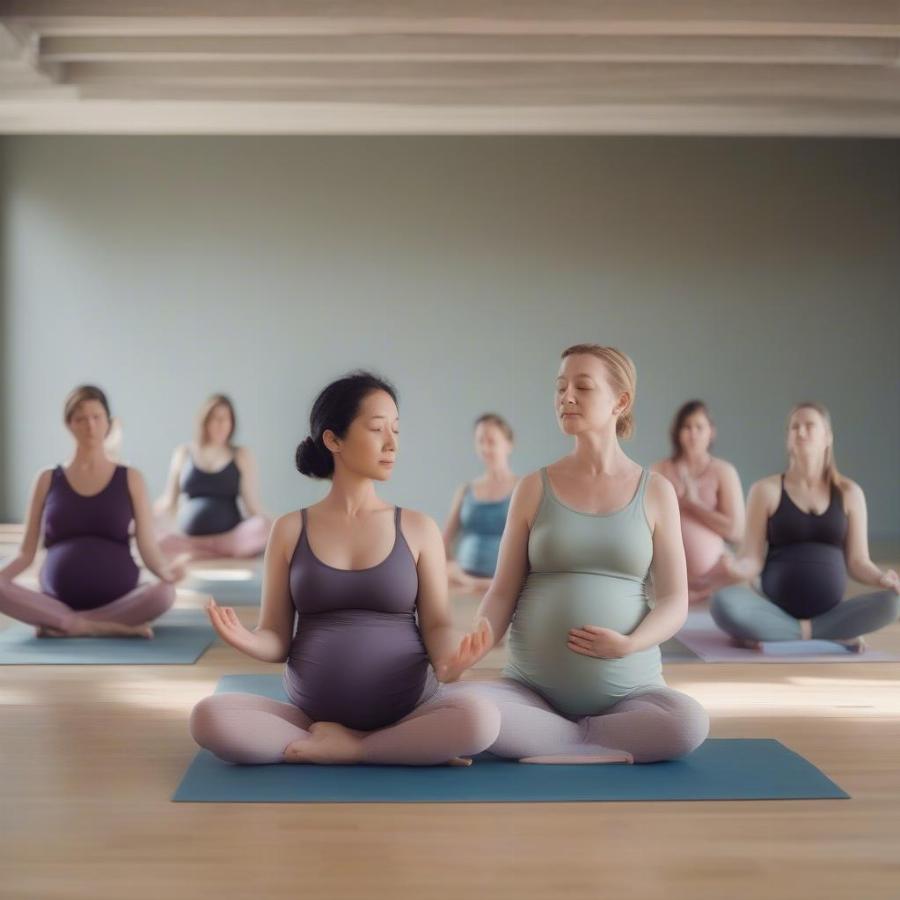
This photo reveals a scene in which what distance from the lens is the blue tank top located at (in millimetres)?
6027

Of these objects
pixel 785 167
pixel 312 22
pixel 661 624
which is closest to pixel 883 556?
pixel 785 167

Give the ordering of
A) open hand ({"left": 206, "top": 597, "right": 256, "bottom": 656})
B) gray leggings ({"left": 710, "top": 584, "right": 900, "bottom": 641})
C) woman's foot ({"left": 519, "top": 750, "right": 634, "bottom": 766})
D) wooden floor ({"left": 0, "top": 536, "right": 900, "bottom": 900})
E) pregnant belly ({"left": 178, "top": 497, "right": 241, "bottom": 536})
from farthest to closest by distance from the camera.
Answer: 1. pregnant belly ({"left": 178, "top": 497, "right": 241, "bottom": 536})
2. gray leggings ({"left": 710, "top": 584, "right": 900, "bottom": 641})
3. woman's foot ({"left": 519, "top": 750, "right": 634, "bottom": 766})
4. open hand ({"left": 206, "top": 597, "right": 256, "bottom": 656})
5. wooden floor ({"left": 0, "top": 536, "right": 900, "bottom": 900})

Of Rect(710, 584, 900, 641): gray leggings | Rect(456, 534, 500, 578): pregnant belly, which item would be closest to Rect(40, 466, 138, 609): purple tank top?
Rect(456, 534, 500, 578): pregnant belly

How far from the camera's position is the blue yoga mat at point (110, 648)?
425cm

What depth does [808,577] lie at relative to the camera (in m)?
4.60

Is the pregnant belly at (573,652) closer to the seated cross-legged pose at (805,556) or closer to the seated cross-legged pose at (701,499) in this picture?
the seated cross-legged pose at (805,556)

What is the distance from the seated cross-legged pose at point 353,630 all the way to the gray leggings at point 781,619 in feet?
6.07

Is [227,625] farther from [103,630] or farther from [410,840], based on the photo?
[103,630]

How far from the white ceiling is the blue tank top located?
229cm

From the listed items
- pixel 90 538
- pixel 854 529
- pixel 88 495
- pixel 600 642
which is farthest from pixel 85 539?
pixel 854 529

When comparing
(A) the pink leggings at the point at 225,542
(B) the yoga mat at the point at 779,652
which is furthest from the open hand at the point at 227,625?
(A) the pink leggings at the point at 225,542

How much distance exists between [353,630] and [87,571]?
2084 millimetres

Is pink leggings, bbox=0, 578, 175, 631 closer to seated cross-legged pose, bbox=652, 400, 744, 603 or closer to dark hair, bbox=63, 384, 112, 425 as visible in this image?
dark hair, bbox=63, 384, 112, 425

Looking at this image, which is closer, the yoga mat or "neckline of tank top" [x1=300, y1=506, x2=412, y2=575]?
"neckline of tank top" [x1=300, y1=506, x2=412, y2=575]
